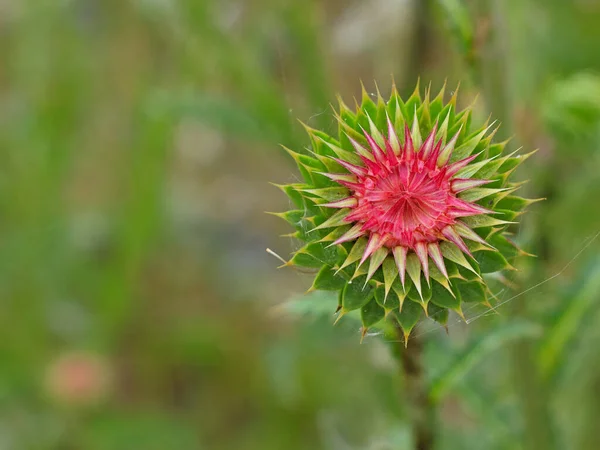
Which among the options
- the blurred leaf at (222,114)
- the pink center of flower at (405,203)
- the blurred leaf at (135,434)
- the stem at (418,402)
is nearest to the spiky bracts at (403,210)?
the pink center of flower at (405,203)

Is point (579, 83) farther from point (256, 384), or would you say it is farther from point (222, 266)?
point (222, 266)

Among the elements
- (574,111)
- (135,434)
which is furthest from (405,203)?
(135,434)

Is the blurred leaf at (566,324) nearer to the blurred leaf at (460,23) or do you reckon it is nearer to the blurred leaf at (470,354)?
the blurred leaf at (470,354)

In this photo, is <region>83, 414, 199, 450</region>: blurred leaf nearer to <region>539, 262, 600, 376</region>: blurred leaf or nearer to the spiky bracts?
<region>539, 262, 600, 376</region>: blurred leaf

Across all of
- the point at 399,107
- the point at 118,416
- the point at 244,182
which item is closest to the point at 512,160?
the point at 399,107

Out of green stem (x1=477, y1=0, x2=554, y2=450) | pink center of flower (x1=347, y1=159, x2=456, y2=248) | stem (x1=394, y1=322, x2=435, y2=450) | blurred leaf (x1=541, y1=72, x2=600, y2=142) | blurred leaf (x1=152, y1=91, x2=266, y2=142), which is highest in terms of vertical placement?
blurred leaf (x1=152, y1=91, x2=266, y2=142)

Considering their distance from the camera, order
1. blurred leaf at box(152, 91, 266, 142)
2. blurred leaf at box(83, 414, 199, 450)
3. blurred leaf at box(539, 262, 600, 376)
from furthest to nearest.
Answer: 1. blurred leaf at box(83, 414, 199, 450)
2. blurred leaf at box(152, 91, 266, 142)
3. blurred leaf at box(539, 262, 600, 376)

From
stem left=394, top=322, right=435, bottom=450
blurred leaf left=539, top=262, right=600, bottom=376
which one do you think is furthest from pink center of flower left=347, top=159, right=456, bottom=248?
blurred leaf left=539, top=262, right=600, bottom=376
